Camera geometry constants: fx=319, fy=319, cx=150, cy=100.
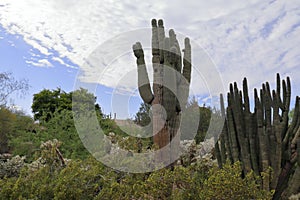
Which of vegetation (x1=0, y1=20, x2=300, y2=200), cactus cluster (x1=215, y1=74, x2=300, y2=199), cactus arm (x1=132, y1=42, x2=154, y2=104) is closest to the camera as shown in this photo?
vegetation (x1=0, y1=20, x2=300, y2=200)

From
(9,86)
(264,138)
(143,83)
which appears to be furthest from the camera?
(9,86)

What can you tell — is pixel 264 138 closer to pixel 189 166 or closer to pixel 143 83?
pixel 189 166

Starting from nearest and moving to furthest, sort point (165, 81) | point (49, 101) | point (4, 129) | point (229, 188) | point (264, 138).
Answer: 1. point (229, 188)
2. point (264, 138)
3. point (165, 81)
4. point (4, 129)
5. point (49, 101)

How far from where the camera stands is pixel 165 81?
6.28 m

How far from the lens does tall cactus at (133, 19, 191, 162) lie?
6.21 meters

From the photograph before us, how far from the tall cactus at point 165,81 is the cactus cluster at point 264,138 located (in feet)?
3.68

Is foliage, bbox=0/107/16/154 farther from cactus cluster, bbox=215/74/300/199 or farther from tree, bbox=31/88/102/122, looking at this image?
cactus cluster, bbox=215/74/300/199

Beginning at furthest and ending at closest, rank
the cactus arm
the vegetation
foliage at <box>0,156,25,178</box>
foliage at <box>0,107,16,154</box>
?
foliage at <box>0,107,16,154</box>
foliage at <box>0,156,25,178</box>
the cactus arm
the vegetation

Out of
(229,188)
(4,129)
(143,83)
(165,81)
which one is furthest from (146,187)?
(4,129)

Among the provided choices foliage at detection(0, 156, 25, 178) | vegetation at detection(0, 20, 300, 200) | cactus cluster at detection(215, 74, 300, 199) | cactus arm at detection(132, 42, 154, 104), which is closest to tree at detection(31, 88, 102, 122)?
foliage at detection(0, 156, 25, 178)

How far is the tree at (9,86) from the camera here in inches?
744

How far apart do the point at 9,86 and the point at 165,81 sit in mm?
15718

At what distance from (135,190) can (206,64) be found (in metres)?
4.24

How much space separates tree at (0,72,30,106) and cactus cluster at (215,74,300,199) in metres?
16.4
